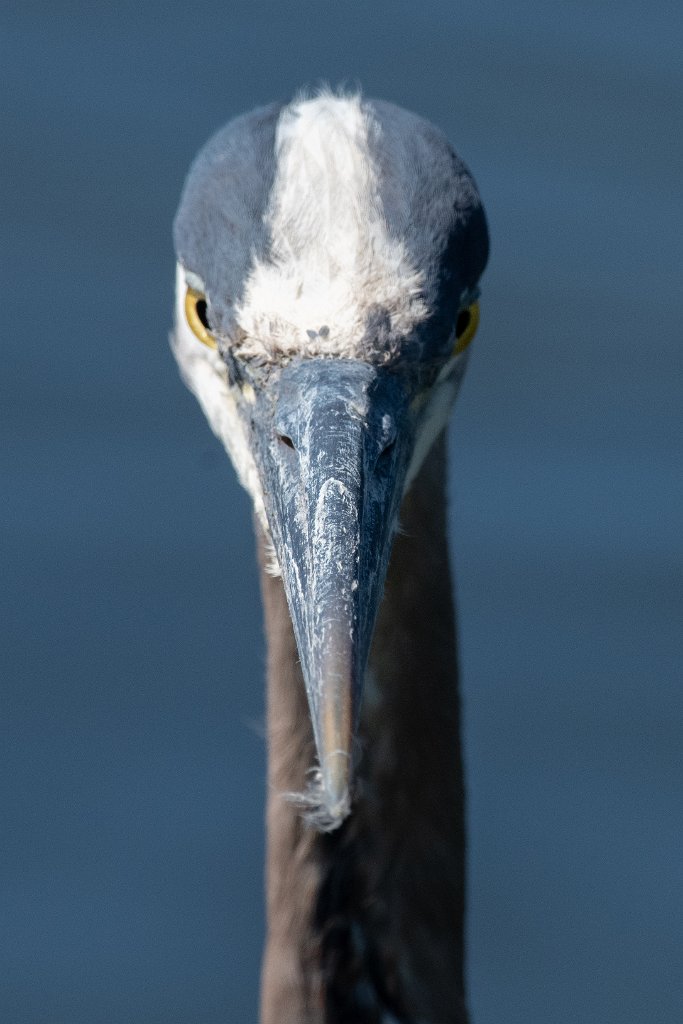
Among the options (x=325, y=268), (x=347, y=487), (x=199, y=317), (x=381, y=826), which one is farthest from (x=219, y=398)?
(x=381, y=826)

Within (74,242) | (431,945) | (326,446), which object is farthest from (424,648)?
(74,242)

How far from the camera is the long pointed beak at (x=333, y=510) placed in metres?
2.33

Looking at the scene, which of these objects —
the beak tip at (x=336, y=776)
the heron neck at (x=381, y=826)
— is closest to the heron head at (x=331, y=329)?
the beak tip at (x=336, y=776)

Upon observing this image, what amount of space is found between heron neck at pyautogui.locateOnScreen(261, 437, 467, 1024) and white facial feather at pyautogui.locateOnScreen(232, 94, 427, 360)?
1.62 feet

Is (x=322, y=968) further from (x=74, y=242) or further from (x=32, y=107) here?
(x=32, y=107)

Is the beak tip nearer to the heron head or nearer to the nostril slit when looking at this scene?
the heron head

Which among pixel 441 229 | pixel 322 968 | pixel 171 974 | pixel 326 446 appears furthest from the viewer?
pixel 171 974

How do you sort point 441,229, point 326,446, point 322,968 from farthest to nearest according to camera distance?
point 322,968 → point 441,229 → point 326,446

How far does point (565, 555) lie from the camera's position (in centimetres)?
450

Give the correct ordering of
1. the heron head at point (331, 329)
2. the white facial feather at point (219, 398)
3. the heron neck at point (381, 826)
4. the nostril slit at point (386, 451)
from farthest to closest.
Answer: the heron neck at point (381, 826)
the white facial feather at point (219, 398)
the nostril slit at point (386, 451)
the heron head at point (331, 329)

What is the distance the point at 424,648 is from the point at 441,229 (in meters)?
0.73

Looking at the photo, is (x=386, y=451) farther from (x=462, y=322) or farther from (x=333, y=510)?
(x=462, y=322)

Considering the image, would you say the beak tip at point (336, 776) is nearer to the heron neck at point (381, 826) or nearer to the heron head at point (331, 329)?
the heron head at point (331, 329)

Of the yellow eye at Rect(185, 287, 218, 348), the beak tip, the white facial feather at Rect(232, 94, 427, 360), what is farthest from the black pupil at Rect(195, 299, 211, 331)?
the beak tip
